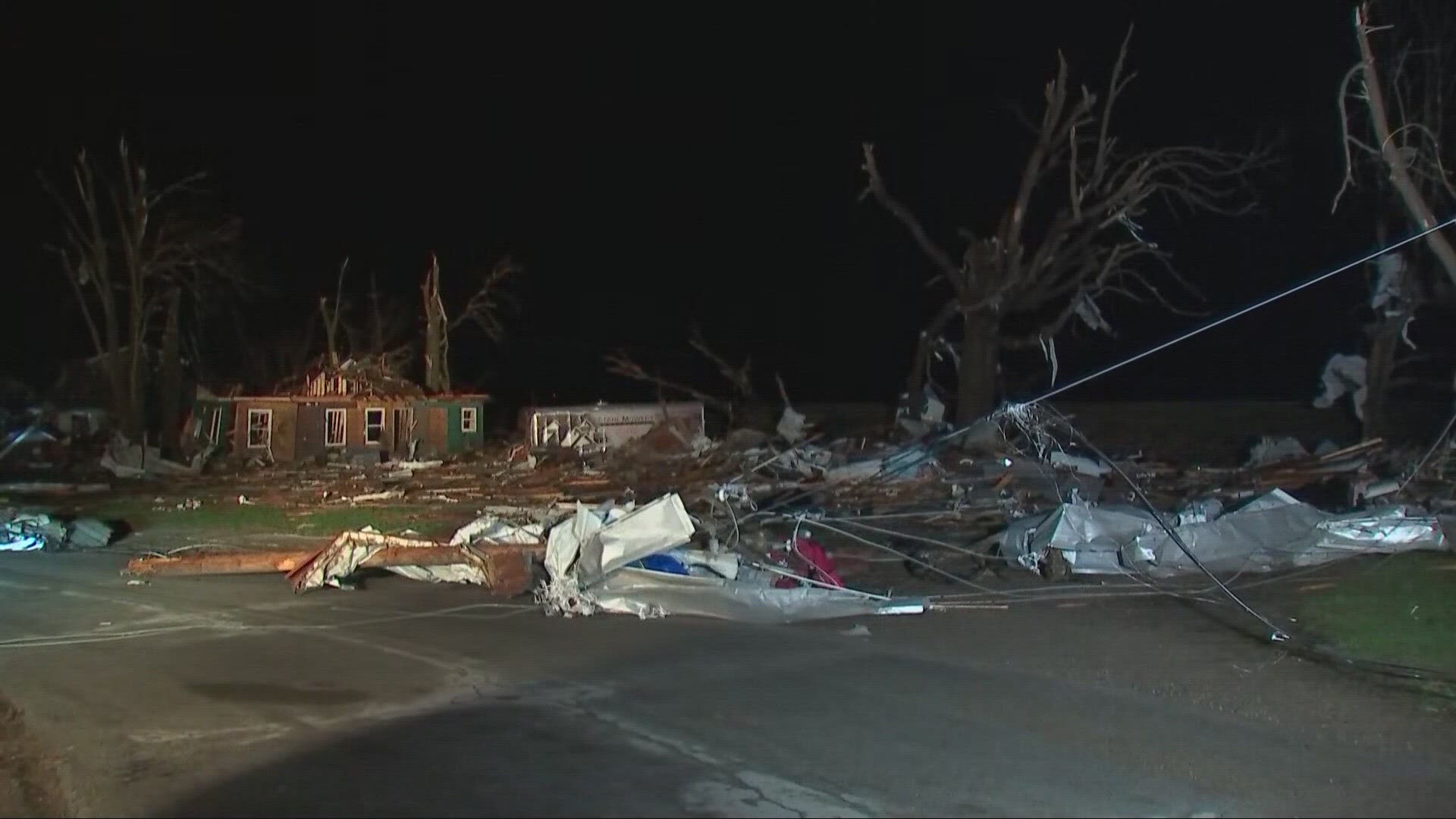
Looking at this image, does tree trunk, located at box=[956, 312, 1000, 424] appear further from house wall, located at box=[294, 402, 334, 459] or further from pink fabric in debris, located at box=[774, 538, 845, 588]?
house wall, located at box=[294, 402, 334, 459]

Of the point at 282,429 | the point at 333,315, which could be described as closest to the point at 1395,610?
the point at 282,429

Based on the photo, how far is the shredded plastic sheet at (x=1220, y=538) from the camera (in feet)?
51.9

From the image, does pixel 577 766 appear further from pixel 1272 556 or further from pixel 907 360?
pixel 907 360

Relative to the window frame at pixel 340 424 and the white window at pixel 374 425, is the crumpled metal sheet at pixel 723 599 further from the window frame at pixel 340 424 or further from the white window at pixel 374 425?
the window frame at pixel 340 424

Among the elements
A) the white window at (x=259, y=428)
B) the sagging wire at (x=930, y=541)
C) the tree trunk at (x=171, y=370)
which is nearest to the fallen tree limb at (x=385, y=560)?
the sagging wire at (x=930, y=541)

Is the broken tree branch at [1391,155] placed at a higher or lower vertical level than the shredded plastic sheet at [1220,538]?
higher

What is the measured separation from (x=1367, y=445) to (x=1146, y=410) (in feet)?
33.1

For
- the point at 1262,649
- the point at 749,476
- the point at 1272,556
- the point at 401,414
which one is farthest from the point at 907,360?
the point at 1262,649

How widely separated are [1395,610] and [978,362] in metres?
18.4

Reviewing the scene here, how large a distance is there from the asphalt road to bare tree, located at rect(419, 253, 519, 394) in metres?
37.0

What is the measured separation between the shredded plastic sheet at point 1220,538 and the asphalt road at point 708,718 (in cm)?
207

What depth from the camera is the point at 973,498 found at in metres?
20.0

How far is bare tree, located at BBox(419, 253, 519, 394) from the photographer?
50.8 meters

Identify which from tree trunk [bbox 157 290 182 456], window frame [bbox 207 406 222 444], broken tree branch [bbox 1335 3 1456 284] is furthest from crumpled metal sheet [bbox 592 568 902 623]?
tree trunk [bbox 157 290 182 456]
